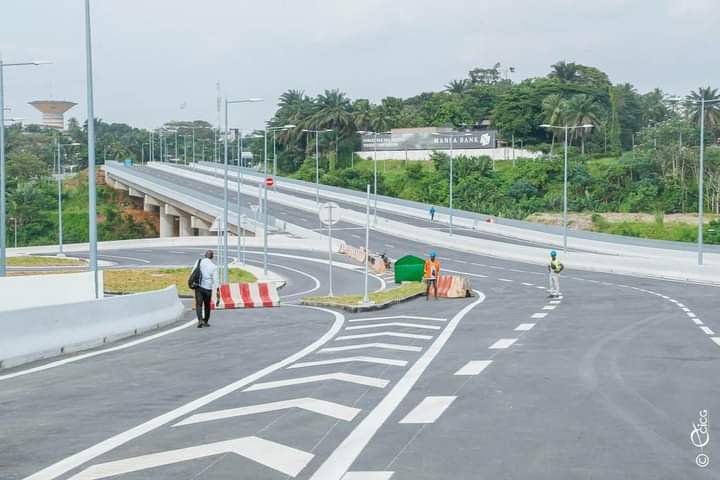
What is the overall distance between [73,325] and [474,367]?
8.36m

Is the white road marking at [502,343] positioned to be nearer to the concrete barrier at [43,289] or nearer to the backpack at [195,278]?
the backpack at [195,278]

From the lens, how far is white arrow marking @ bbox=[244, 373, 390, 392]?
1344 cm

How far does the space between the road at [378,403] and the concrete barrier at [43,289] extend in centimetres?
588

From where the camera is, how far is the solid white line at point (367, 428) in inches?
326

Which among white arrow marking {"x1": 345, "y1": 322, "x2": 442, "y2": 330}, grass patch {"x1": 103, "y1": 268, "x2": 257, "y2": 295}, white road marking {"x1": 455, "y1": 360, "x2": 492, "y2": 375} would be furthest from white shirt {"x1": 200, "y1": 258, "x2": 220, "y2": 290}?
grass patch {"x1": 103, "y1": 268, "x2": 257, "y2": 295}

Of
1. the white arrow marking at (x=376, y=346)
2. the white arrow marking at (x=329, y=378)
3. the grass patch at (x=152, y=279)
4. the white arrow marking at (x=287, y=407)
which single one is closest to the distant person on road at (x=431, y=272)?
the grass patch at (x=152, y=279)

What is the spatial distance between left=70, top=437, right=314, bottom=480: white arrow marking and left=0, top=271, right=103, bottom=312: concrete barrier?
16851 mm

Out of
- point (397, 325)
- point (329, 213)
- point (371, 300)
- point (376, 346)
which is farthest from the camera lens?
point (329, 213)

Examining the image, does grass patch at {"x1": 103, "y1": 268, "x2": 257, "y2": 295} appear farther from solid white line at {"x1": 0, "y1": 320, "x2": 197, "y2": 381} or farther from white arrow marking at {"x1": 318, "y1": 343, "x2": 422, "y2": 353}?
white arrow marking at {"x1": 318, "y1": 343, "x2": 422, "y2": 353}

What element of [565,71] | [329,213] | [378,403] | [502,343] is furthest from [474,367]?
[565,71]

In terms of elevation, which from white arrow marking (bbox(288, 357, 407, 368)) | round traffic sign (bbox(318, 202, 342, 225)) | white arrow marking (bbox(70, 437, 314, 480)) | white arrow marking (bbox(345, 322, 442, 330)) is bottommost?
white arrow marking (bbox(345, 322, 442, 330))

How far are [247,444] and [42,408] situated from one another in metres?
3.68

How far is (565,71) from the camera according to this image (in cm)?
17038

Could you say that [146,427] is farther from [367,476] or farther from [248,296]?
[248,296]
